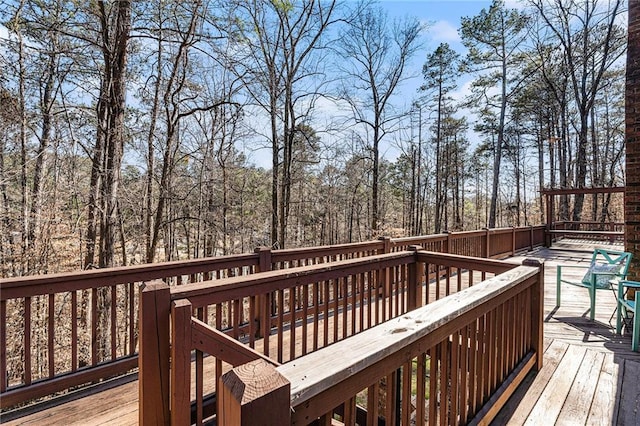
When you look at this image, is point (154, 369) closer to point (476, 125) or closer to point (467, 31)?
point (467, 31)

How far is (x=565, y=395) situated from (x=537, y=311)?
2.02ft

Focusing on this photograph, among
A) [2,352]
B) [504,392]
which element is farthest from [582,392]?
[2,352]

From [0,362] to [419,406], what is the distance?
103 inches

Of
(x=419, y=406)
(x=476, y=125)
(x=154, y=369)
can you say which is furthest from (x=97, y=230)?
(x=476, y=125)

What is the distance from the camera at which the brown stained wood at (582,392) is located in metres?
2.18

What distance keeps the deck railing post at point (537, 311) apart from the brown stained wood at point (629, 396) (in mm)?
545

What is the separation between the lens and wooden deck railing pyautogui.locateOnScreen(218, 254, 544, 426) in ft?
2.53

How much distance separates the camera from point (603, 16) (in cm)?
1266

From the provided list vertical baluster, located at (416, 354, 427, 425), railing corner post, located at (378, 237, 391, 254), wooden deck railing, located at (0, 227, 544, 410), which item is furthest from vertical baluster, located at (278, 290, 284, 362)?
railing corner post, located at (378, 237, 391, 254)

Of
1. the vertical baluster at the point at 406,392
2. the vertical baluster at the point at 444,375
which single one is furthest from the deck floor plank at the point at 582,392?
the vertical baluster at the point at 406,392

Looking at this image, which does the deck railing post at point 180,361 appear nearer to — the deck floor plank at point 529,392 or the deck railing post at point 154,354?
the deck railing post at point 154,354

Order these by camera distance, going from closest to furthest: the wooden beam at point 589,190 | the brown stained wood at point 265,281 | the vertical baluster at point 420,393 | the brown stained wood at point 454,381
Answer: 1. the vertical baluster at point 420,393
2. the brown stained wood at point 454,381
3. the brown stained wood at point 265,281
4. the wooden beam at point 589,190

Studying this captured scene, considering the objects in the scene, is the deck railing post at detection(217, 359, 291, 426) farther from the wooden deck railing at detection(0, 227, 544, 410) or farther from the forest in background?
the forest in background

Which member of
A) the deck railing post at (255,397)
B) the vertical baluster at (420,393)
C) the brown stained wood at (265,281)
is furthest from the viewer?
the brown stained wood at (265,281)
